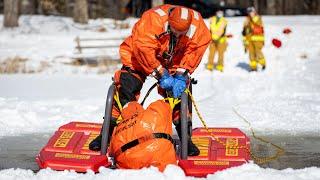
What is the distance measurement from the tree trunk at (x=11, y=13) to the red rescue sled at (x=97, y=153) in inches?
734

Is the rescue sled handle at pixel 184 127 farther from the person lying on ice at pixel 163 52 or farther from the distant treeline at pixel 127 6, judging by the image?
the distant treeline at pixel 127 6

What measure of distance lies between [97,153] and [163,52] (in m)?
1.25

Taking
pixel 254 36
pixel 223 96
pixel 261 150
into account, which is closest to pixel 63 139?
pixel 261 150

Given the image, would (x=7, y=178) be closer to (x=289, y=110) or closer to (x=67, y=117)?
(x=67, y=117)

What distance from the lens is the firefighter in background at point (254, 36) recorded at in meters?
15.8

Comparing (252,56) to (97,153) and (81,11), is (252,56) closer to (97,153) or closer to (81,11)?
(97,153)

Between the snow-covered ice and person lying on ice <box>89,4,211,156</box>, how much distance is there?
1.13 meters

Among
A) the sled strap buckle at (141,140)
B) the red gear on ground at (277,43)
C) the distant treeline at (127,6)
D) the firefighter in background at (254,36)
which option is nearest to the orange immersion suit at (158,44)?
the sled strap buckle at (141,140)

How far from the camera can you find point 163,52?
6.69 m

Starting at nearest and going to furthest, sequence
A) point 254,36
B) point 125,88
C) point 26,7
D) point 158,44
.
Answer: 1. point 158,44
2. point 125,88
3. point 254,36
4. point 26,7

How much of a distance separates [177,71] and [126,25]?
19638mm

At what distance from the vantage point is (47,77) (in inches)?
588

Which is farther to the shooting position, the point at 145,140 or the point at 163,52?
the point at 163,52

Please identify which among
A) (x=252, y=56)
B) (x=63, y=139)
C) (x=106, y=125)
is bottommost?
(x=252, y=56)
